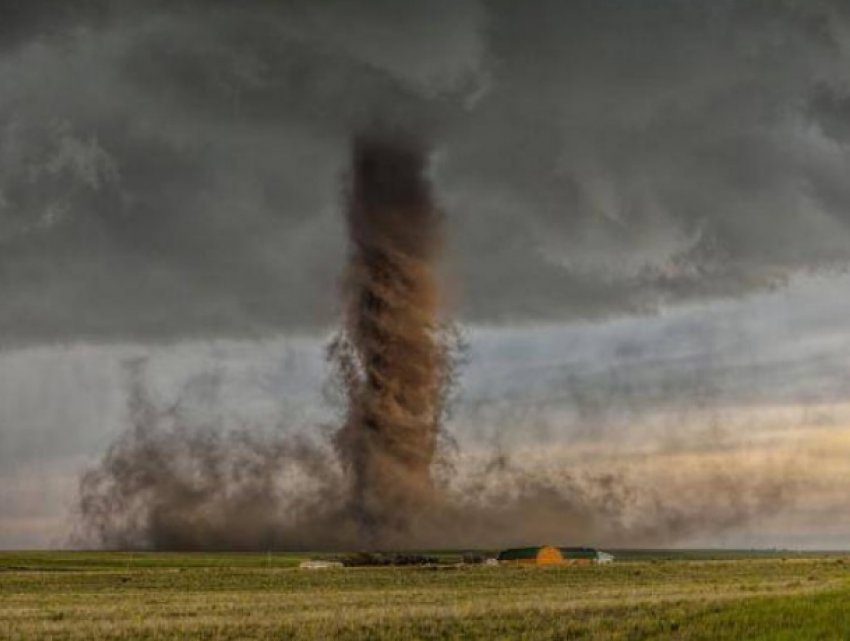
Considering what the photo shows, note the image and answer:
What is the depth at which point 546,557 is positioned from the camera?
5074 inches

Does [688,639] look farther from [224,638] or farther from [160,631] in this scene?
[160,631]

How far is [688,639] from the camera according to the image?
31.8 m

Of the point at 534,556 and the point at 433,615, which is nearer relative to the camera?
the point at 433,615

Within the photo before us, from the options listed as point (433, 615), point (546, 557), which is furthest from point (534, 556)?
point (433, 615)

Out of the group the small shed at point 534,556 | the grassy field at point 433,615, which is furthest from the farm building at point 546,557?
the grassy field at point 433,615

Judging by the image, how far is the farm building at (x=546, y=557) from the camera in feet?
420

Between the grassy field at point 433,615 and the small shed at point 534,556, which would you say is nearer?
the grassy field at point 433,615

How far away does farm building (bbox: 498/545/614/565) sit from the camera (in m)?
128

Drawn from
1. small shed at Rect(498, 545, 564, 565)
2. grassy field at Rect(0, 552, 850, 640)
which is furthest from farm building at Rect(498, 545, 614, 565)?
grassy field at Rect(0, 552, 850, 640)

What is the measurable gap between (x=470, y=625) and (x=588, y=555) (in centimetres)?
10622

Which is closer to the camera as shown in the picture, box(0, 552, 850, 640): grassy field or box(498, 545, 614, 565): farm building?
box(0, 552, 850, 640): grassy field

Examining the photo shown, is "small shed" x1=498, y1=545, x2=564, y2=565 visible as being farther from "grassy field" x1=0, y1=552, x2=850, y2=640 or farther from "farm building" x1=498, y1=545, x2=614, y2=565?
"grassy field" x1=0, y1=552, x2=850, y2=640

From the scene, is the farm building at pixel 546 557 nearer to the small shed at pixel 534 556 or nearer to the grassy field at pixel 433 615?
the small shed at pixel 534 556

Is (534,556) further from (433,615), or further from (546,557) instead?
(433,615)
